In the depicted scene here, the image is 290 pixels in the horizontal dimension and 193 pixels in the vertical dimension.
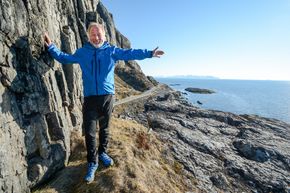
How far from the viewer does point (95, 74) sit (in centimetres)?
1185

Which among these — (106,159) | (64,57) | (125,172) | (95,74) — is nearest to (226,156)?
(125,172)

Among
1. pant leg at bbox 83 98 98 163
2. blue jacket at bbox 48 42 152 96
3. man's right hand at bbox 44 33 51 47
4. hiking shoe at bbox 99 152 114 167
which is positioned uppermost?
man's right hand at bbox 44 33 51 47

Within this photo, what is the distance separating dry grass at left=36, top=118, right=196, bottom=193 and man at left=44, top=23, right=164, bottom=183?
715mm

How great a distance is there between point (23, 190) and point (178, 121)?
26737mm

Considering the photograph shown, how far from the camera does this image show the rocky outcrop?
34.7 ft

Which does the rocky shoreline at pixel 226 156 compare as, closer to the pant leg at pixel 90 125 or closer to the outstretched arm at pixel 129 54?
the pant leg at pixel 90 125

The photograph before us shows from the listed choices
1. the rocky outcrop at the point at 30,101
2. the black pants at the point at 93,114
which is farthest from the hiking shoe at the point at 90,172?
the rocky outcrop at the point at 30,101

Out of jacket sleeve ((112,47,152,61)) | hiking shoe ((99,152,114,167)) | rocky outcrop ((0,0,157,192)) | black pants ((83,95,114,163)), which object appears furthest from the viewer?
hiking shoe ((99,152,114,167))

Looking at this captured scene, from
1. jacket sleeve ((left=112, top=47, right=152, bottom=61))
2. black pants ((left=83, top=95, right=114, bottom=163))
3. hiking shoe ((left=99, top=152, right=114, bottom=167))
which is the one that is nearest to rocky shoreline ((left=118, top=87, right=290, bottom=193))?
hiking shoe ((left=99, top=152, right=114, bottom=167))

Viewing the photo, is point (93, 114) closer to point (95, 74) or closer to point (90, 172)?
point (95, 74)

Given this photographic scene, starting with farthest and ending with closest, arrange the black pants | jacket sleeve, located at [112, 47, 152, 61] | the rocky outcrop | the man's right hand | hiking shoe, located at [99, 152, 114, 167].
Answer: hiking shoe, located at [99, 152, 114, 167], the man's right hand, jacket sleeve, located at [112, 47, 152, 61], the black pants, the rocky outcrop

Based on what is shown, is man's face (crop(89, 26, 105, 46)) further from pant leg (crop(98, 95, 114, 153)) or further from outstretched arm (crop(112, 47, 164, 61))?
pant leg (crop(98, 95, 114, 153))

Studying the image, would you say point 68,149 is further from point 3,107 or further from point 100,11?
point 100,11

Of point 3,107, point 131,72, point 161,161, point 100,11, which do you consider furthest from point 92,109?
point 100,11
